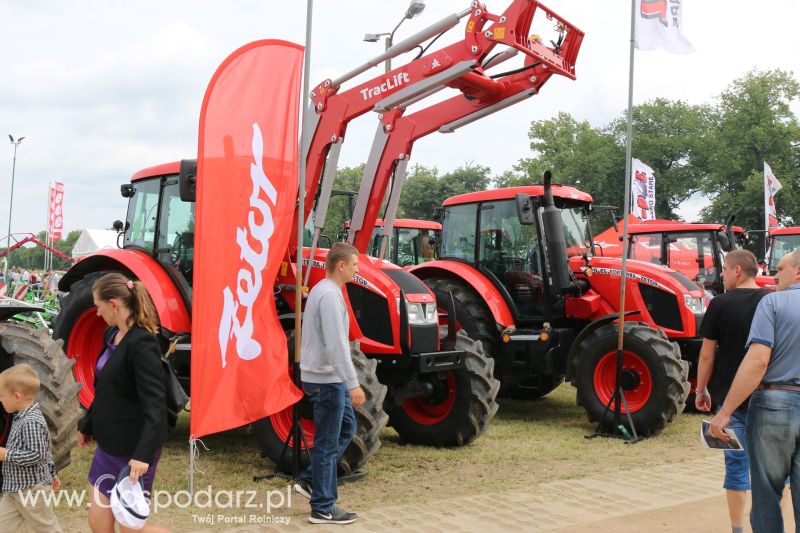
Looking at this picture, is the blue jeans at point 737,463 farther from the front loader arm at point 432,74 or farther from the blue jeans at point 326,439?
the front loader arm at point 432,74

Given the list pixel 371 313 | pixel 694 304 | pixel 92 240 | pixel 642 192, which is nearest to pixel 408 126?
pixel 371 313

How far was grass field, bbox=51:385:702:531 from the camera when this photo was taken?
5.53 m

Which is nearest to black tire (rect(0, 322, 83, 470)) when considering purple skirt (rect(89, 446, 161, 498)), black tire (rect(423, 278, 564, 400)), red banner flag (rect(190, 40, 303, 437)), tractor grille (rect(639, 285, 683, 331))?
red banner flag (rect(190, 40, 303, 437))

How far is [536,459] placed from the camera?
6.99 meters

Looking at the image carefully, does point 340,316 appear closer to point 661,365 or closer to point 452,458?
point 452,458

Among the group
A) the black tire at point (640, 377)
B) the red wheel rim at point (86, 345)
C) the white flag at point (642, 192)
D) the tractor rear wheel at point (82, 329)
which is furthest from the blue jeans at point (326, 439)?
the white flag at point (642, 192)

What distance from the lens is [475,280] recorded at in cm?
909

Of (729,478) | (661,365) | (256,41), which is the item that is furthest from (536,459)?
(256,41)

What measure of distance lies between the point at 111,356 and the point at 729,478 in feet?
11.4

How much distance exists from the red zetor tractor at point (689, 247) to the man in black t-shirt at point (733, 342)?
22.6ft

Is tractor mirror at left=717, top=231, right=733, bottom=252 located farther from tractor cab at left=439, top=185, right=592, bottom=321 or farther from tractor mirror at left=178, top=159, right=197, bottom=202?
tractor mirror at left=178, top=159, right=197, bottom=202

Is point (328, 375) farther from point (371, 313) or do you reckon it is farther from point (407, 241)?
point (407, 241)

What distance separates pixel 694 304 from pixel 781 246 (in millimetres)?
8498

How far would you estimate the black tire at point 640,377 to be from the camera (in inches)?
312
